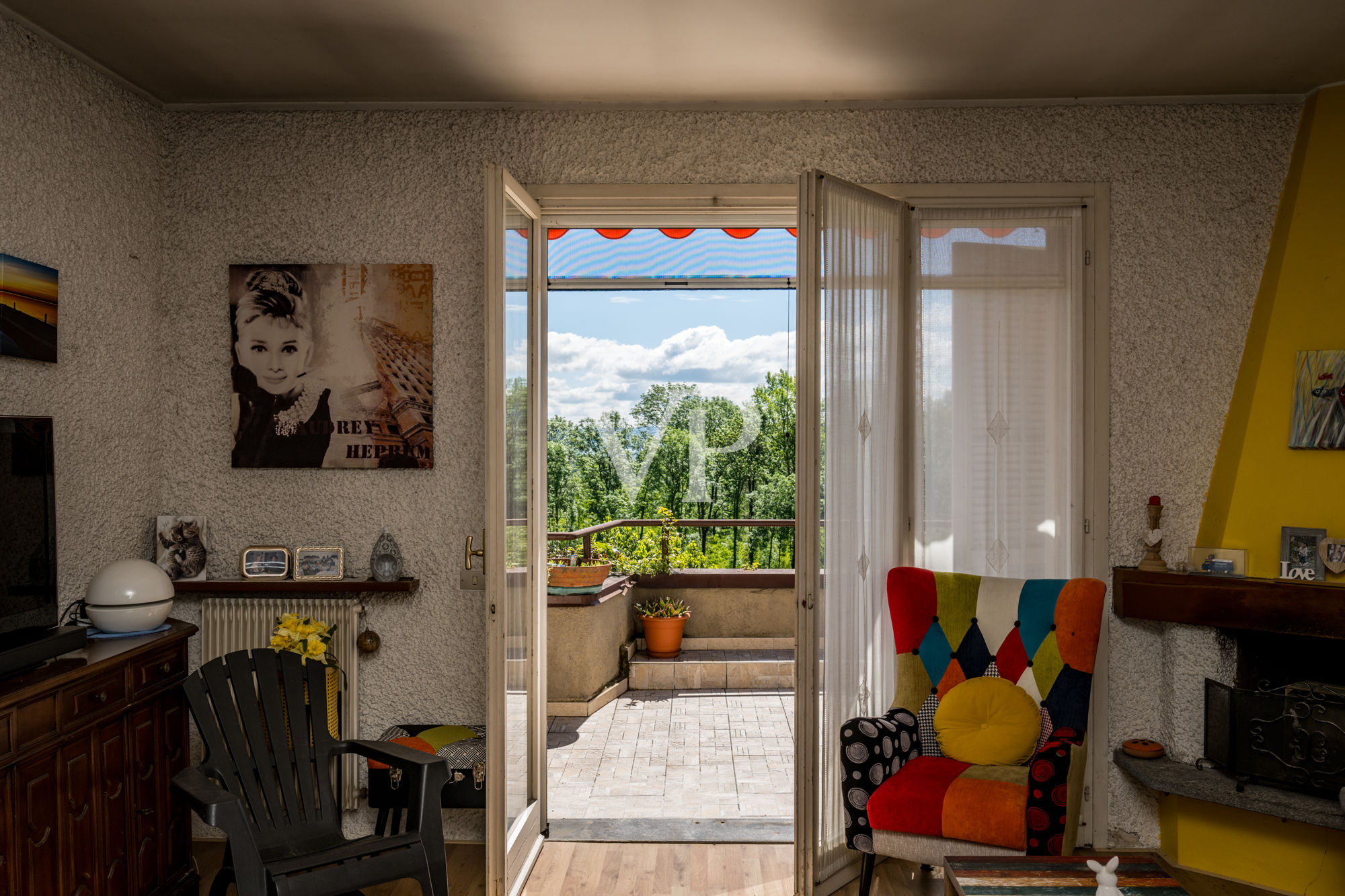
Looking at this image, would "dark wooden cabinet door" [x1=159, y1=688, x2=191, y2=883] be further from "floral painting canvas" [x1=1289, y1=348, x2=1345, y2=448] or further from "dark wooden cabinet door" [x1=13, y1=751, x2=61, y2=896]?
"floral painting canvas" [x1=1289, y1=348, x2=1345, y2=448]

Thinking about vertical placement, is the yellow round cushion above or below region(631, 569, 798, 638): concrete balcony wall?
above

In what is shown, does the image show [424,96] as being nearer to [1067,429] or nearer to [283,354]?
[283,354]

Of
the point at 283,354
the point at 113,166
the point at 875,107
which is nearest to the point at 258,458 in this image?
the point at 283,354

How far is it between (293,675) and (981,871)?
1.97 metres

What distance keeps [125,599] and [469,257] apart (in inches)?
63.0

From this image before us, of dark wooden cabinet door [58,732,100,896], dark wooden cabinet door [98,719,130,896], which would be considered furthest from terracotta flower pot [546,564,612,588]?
dark wooden cabinet door [58,732,100,896]

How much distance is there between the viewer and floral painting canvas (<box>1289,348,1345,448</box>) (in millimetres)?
2797

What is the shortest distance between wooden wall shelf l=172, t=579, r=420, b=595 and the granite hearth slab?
2666 mm

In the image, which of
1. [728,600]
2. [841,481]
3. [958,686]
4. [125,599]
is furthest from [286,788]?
[728,600]

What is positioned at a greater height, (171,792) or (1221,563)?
(1221,563)

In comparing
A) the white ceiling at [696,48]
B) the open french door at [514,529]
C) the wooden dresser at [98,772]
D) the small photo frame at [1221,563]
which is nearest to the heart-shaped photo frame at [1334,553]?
the small photo frame at [1221,563]

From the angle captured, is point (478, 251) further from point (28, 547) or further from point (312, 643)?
point (28, 547)

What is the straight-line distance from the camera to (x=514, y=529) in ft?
9.55

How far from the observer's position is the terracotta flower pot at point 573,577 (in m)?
5.10
